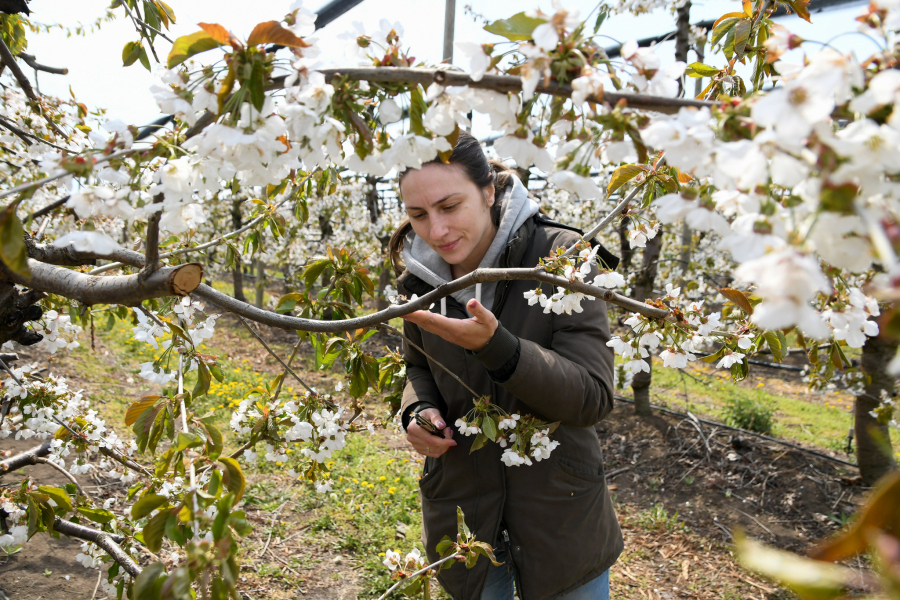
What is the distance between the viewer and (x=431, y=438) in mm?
1576

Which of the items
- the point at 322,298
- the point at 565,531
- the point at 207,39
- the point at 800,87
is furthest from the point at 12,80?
the point at 800,87

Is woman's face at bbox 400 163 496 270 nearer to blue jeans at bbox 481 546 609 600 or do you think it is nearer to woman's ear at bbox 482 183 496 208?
woman's ear at bbox 482 183 496 208

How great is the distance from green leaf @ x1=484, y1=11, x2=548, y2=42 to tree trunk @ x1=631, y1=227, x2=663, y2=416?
3.79m

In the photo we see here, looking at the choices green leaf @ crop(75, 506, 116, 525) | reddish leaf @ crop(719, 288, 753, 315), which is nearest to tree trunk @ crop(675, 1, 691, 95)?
reddish leaf @ crop(719, 288, 753, 315)

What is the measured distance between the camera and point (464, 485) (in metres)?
1.65

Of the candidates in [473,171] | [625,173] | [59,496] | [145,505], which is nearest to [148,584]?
[145,505]

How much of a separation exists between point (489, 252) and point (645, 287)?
10.4 feet

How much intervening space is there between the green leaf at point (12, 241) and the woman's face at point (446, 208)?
0.98 metres

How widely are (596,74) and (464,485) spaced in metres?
1.36

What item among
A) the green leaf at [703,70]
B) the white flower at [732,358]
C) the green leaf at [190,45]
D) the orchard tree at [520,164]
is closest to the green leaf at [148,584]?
the orchard tree at [520,164]

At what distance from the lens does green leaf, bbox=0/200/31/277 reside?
62 centimetres

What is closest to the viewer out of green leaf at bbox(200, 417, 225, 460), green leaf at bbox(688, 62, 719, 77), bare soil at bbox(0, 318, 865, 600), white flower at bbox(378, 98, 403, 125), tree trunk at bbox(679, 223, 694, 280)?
white flower at bbox(378, 98, 403, 125)

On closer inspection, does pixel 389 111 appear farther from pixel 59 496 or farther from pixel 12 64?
pixel 12 64

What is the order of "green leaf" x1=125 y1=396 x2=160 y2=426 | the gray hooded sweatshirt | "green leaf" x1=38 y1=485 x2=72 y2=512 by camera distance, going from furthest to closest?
the gray hooded sweatshirt
"green leaf" x1=38 y1=485 x2=72 y2=512
"green leaf" x1=125 y1=396 x2=160 y2=426
